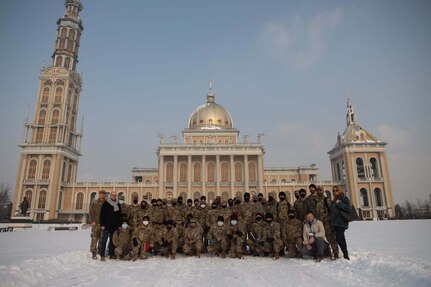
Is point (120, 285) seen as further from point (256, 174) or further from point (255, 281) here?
point (256, 174)

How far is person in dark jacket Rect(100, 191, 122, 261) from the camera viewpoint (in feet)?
26.4

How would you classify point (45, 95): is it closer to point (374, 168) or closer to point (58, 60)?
point (58, 60)

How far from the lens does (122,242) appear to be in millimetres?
8055

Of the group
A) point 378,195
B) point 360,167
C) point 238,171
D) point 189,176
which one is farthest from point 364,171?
point 189,176

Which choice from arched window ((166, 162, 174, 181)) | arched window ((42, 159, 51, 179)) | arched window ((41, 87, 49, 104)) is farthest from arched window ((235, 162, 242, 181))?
arched window ((41, 87, 49, 104))

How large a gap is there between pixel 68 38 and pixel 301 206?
56.8 m

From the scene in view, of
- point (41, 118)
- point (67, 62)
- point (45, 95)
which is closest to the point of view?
point (41, 118)

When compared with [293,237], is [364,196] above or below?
above

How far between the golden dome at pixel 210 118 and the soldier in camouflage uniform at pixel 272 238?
44.9m

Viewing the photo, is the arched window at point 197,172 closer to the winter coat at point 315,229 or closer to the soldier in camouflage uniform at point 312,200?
the soldier in camouflage uniform at point 312,200

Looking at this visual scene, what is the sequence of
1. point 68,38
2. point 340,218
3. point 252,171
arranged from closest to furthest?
point 340,218 < point 252,171 < point 68,38

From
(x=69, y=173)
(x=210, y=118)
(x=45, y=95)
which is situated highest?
(x=45, y=95)

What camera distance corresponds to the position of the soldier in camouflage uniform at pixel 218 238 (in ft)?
27.2

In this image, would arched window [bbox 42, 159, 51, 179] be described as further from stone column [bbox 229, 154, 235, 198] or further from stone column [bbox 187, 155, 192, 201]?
stone column [bbox 229, 154, 235, 198]
